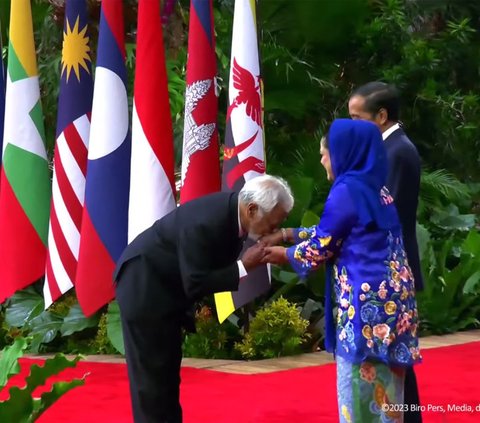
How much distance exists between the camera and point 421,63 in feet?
36.2

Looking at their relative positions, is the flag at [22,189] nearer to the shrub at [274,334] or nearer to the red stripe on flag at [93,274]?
the red stripe on flag at [93,274]

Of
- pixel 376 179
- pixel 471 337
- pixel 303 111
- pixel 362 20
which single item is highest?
pixel 362 20

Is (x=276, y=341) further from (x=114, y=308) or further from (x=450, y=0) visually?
(x=450, y=0)

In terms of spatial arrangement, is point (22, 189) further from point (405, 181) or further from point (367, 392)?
point (367, 392)

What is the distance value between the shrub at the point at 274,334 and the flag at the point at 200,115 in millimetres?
951

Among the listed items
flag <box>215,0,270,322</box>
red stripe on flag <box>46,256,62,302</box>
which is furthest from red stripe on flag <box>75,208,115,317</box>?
flag <box>215,0,270,322</box>

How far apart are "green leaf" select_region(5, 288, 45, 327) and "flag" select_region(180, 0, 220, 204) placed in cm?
185

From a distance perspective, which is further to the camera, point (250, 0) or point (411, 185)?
point (250, 0)

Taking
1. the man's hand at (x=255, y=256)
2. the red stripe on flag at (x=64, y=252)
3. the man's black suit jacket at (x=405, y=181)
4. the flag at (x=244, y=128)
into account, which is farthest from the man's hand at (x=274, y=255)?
the red stripe on flag at (x=64, y=252)

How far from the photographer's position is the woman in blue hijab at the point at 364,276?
3.83 meters

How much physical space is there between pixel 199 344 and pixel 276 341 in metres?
0.56

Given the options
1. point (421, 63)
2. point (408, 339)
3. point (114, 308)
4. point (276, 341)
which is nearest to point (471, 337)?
point (276, 341)

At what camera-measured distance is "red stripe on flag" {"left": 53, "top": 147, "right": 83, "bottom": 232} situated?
816 centimetres

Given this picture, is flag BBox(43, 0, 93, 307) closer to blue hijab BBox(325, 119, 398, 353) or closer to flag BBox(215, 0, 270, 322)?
flag BBox(215, 0, 270, 322)
